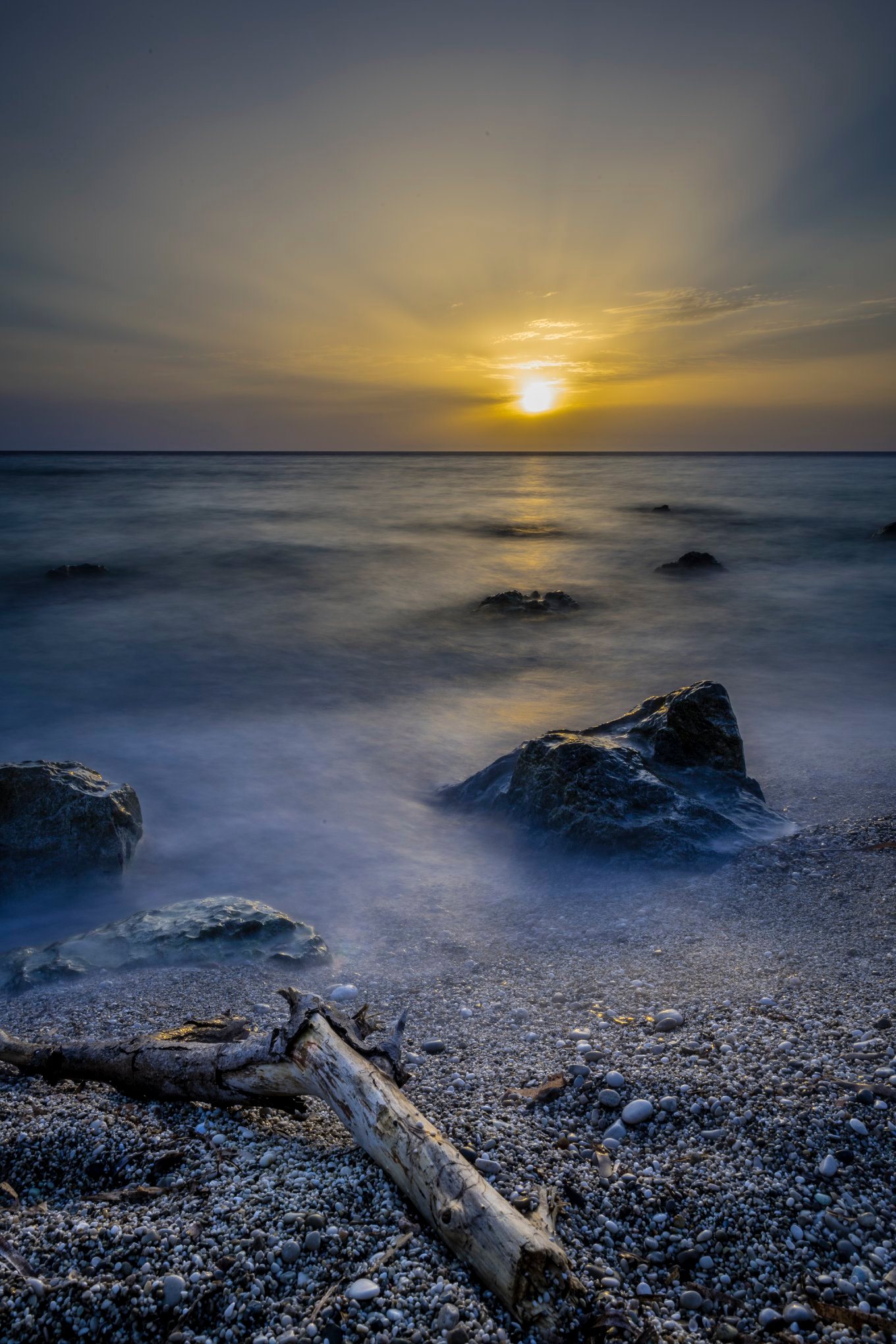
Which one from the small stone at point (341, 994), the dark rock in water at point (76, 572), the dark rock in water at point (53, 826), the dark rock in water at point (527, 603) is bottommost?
the small stone at point (341, 994)

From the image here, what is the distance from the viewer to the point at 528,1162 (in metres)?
2.48

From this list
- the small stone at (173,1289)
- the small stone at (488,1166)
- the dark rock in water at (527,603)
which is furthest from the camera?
the dark rock in water at (527,603)

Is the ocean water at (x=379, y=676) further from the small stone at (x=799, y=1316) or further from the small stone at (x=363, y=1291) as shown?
the small stone at (x=799, y=1316)

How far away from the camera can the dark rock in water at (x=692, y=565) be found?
18438mm

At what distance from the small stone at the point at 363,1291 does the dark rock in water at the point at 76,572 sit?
56.7ft

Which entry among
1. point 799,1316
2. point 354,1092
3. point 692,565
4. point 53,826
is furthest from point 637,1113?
point 692,565

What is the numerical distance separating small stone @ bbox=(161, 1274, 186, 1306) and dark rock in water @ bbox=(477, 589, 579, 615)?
490 inches

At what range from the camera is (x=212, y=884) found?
5.52m

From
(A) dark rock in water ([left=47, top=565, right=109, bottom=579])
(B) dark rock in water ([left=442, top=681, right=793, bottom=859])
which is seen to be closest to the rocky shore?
(B) dark rock in water ([left=442, top=681, right=793, bottom=859])

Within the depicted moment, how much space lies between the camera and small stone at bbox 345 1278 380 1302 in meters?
1.91

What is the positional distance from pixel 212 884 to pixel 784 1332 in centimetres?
440

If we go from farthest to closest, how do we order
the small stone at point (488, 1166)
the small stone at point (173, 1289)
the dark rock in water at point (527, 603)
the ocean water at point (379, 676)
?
the dark rock in water at point (527, 603) → the ocean water at point (379, 676) → the small stone at point (488, 1166) → the small stone at point (173, 1289)

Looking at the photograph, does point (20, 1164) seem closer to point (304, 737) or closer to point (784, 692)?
point (304, 737)

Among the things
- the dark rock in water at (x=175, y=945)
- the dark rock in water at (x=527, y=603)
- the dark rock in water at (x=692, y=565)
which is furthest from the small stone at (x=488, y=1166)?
the dark rock in water at (x=692, y=565)
